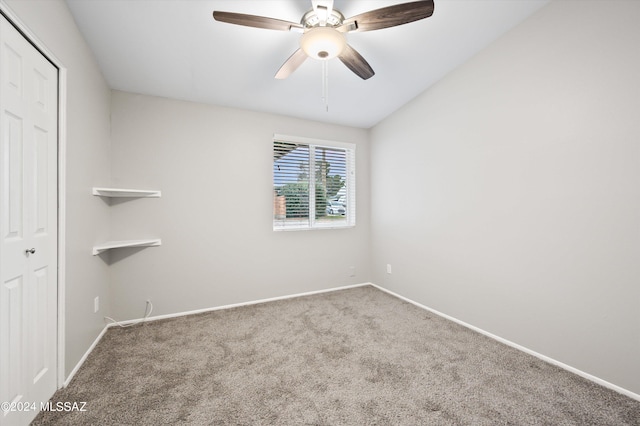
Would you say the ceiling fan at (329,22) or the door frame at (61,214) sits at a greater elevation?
the ceiling fan at (329,22)

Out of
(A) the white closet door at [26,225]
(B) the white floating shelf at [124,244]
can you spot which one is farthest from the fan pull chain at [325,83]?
(B) the white floating shelf at [124,244]

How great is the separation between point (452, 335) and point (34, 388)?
308cm

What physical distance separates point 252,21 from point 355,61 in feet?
2.59

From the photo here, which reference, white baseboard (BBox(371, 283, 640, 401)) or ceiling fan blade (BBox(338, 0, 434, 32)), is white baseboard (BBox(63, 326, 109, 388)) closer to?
ceiling fan blade (BBox(338, 0, 434, 32))

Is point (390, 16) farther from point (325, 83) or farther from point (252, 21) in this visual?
point (325, 83)

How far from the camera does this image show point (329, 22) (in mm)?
1795

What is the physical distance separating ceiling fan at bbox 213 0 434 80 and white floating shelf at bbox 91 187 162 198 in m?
1.74

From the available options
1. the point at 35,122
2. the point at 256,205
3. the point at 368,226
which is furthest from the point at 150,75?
the point at 368,226

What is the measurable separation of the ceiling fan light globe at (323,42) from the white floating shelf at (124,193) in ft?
6.65

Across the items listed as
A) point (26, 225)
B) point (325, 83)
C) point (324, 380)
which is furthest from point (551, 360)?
point (26, 225)

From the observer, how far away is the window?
349cm

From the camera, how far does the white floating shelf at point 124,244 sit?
2.24 metres

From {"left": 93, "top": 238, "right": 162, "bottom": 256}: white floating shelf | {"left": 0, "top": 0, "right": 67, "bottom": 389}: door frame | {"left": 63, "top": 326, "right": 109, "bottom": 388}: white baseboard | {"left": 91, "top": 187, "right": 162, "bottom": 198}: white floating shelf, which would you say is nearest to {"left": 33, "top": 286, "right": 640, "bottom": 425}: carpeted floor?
{"left": 63, "top": 326, "right": 109, "bottom": 388}: white baseboard

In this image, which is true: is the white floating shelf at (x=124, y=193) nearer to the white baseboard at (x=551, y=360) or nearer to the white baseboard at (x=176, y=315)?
the white baseboard at (x=176, y=315)
